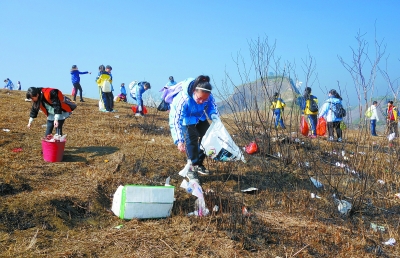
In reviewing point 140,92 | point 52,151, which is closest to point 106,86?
point 140,92

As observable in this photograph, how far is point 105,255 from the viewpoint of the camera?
8.64ft

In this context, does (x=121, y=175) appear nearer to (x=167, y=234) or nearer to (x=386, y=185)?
(x=167, y=234)

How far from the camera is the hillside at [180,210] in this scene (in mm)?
2822

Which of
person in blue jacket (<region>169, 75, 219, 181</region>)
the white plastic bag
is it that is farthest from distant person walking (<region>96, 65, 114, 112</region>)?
the white plastic bag

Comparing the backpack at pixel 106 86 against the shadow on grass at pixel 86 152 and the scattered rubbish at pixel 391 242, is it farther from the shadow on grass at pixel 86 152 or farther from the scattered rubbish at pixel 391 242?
the scattered rubbish at pixel 391 242

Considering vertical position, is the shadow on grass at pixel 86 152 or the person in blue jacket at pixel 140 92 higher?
the person in blue jacket at pixel 140 92

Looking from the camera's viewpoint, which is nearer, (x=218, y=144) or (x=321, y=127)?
(x=218, y=144)

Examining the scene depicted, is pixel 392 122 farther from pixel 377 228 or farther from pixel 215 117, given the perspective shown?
pixel 215 117

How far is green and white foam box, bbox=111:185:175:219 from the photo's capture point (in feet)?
10.6

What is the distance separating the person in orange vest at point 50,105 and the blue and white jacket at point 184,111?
213 cm

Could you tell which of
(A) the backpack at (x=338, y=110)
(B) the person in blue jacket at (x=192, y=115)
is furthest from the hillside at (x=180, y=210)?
(A) the backpack at (x=338, y=110)

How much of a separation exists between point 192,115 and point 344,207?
1976 millimetres

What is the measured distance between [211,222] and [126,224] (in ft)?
2.43

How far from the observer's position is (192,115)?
4.34 metres
